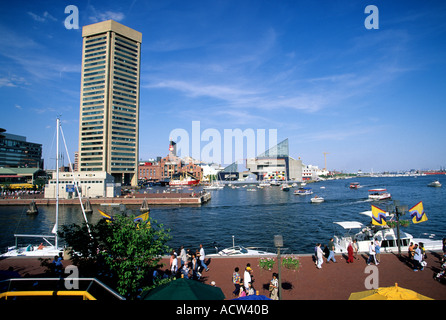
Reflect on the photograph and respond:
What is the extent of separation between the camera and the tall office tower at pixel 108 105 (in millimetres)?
112500

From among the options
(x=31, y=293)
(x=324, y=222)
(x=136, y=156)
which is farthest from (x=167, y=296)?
(x=136, y=156)

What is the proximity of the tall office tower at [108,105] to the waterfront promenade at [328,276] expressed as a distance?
344 ft

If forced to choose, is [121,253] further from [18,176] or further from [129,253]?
[18,176]

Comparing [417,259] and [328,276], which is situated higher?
[417,259]

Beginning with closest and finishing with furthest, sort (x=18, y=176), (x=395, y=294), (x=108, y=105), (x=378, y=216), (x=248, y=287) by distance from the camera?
(x=395, y=294) < (x=248, y=287) < (x=378, y=216) < (x=108, y=105) < (x=18, y=176)

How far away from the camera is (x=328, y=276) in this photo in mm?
12805

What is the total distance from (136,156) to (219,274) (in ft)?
376

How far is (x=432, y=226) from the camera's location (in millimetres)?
34125

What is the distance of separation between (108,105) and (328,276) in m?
120

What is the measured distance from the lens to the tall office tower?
11250cm

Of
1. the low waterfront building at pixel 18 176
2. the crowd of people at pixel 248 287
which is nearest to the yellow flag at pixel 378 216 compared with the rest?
the crowd of people at pixel 248 287

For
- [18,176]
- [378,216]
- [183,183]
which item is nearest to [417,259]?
[378,216]

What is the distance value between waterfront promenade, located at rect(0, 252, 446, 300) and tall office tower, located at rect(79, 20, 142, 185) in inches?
4126

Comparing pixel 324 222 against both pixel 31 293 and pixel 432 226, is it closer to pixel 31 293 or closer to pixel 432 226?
pixel 432 226
